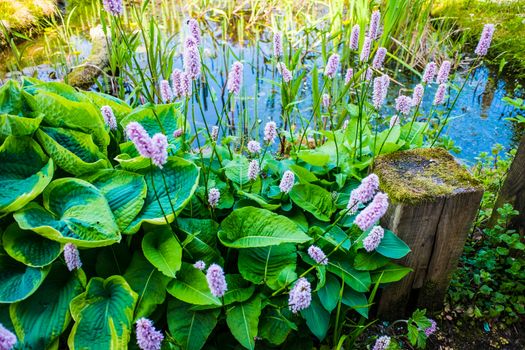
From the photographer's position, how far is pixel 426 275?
2020mm

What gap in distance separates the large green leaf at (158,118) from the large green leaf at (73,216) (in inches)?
20.7

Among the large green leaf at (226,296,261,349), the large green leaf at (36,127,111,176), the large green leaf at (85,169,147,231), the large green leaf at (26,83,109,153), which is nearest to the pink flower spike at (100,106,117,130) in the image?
the large green leaf at (26,83,109,153)

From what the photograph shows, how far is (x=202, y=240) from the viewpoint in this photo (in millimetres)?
1875

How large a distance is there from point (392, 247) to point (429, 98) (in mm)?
3535

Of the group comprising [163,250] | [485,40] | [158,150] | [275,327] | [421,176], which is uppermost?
[485,40]

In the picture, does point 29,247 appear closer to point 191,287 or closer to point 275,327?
point 191,287

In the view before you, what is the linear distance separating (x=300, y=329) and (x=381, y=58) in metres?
1.36

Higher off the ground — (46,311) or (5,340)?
(5,340)

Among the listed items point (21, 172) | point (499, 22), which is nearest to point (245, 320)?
point (21, 172)

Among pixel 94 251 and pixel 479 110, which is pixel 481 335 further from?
pixel 479 110

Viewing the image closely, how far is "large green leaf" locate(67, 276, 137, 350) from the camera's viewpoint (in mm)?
1531

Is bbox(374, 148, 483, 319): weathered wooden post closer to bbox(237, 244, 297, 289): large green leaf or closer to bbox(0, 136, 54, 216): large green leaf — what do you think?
bbox(237, 244, 297, 289): large green leaf

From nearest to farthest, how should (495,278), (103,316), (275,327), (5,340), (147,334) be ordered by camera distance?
(5,340) → (147,334) → (103,316) → (275,327) → (495,278)

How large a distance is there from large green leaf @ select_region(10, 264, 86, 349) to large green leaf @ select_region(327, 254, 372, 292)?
1044 millimetres
